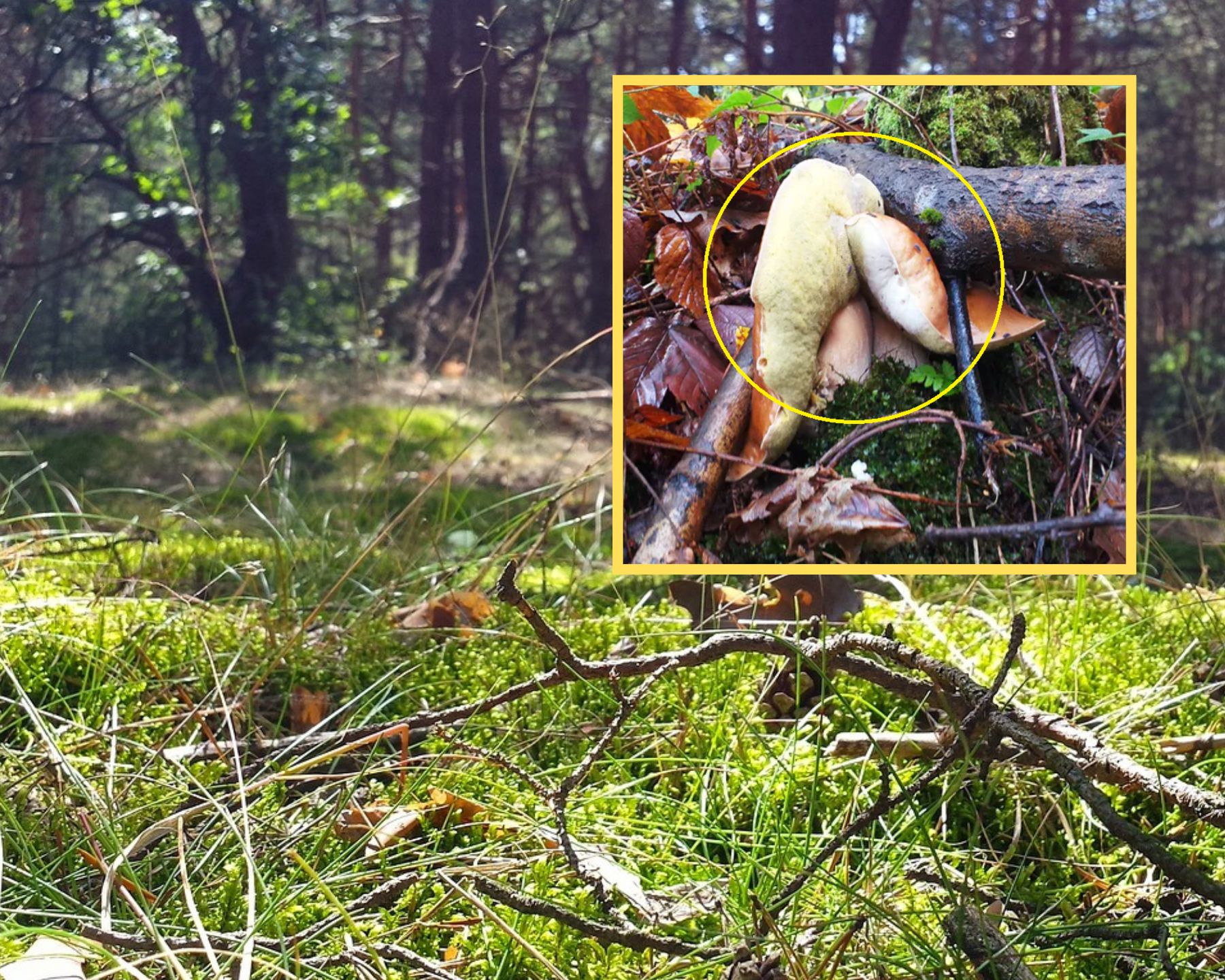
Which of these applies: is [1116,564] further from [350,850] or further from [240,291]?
[240,291]

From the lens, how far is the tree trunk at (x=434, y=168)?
1727 millimetres

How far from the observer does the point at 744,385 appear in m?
1.09

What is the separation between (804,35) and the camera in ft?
5.14

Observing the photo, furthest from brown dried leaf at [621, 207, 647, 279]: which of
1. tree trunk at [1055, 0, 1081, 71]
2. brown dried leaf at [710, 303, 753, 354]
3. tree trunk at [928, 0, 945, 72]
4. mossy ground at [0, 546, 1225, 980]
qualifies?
tree trunk at [1055, 0, 1081, 71]

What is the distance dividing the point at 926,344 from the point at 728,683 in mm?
386

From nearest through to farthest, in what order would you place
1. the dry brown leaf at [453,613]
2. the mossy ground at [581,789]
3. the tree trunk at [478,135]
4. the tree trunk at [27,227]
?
the mossy ground at [581,789], the dry brown leaf at [453,613], the tree trunk at [478,135], the tree trunk at [27,227]

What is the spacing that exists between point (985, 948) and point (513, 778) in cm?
41

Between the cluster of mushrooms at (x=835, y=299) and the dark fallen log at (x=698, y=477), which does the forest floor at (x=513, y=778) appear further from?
the cluster of mushrooms at (x=835, y=299)

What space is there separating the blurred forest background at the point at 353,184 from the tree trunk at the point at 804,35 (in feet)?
0.47

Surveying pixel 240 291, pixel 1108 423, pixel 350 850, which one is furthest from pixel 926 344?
pixel 240 291

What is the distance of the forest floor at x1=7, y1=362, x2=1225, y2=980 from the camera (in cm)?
70

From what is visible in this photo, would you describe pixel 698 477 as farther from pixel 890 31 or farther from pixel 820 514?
pixel 890 31

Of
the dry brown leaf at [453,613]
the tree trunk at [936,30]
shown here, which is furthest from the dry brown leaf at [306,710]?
the tree trunk at [936,30]

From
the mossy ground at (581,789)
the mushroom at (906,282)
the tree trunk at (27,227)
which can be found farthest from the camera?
the tree trunk at (27,227)
